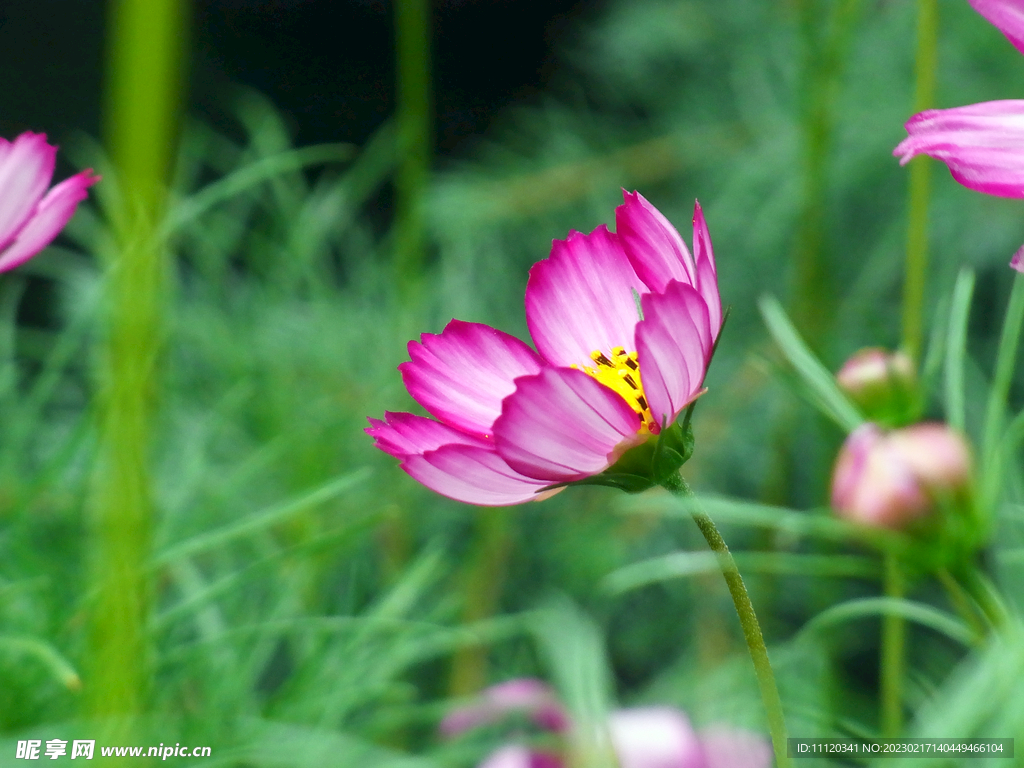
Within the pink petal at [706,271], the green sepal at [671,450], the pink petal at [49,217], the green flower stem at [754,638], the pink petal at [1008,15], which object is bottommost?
the green flower stem at [754,638]

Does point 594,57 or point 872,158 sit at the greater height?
point 594,57

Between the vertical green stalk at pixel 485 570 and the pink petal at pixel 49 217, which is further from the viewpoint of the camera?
the vertical green stalk at pixel 485 570

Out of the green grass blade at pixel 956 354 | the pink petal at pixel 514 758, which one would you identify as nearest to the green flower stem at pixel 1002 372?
the green grass blade at pixel 956 354


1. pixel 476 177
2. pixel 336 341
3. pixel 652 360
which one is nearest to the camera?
A: pixel 652 360

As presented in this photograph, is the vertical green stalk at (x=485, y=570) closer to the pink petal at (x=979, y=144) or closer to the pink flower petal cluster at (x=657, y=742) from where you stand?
the pink flower petal cluster at (x=657, y=742)

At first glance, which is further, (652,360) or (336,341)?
(336,341)

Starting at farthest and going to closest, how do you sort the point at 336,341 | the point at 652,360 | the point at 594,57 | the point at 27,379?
the point at 27,379 < the point at 594,57 < the point at 336,341 < the point at 652,360

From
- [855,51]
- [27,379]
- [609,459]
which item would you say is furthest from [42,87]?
[609,459]

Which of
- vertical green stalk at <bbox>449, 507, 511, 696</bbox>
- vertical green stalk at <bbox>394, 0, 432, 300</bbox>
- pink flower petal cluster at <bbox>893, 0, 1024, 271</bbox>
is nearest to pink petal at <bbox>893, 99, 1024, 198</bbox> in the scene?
pink flower petal cluster at <bbox>893, 0, 1024, 271</bbox>

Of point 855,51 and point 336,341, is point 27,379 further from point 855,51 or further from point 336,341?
point 855,51
